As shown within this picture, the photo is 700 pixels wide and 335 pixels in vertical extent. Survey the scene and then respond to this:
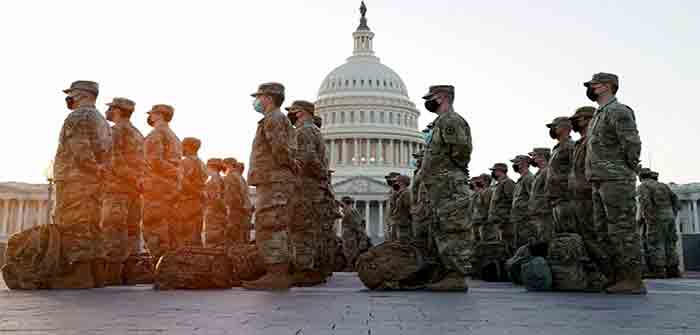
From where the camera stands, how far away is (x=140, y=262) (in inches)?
431

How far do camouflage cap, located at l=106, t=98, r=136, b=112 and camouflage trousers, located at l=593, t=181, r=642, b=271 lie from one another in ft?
24.9

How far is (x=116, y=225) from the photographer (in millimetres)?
10234

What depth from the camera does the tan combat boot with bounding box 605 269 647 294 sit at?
8312 mm

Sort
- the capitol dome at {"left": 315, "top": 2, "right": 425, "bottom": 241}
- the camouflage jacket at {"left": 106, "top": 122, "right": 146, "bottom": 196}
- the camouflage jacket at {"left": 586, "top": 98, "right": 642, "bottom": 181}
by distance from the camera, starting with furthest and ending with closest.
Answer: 1. the capitol dome at {"left": 315, "top": 2, "right": 425, "bottom": 241}
2. the camouflage jacket at {"left": 106, "top": 122, "right": 146, "bottom": 196}
3. the camouflage jacket at {"left": 586, "top": 98, "right": 642, "bottom": 181}

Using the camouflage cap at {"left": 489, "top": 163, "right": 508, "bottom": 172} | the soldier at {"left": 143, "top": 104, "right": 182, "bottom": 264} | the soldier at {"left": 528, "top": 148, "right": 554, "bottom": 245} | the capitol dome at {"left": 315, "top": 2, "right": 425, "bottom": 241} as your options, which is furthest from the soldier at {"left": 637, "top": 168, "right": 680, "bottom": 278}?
the capitol dome at {"left": 315, "top": 2, "right": 425, "bottom": 241}

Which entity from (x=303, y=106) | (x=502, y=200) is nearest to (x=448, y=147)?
(x=303, y=106)

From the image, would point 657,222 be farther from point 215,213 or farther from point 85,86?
point 85,86

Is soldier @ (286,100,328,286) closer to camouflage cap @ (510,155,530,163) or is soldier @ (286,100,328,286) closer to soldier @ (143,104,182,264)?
soldier @ (143,104,182,264)

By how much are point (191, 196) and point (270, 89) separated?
494 cm

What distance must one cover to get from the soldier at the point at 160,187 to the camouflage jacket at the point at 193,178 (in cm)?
74

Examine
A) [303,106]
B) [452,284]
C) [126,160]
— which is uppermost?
[303,106]

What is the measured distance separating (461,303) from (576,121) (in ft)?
15.7

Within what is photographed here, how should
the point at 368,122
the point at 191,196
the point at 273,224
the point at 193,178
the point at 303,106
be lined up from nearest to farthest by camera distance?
the point at 273,224
the point at 303,106
the point at 191,196
the point at 193,178
the point at 368,122

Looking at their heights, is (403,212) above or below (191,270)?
above
